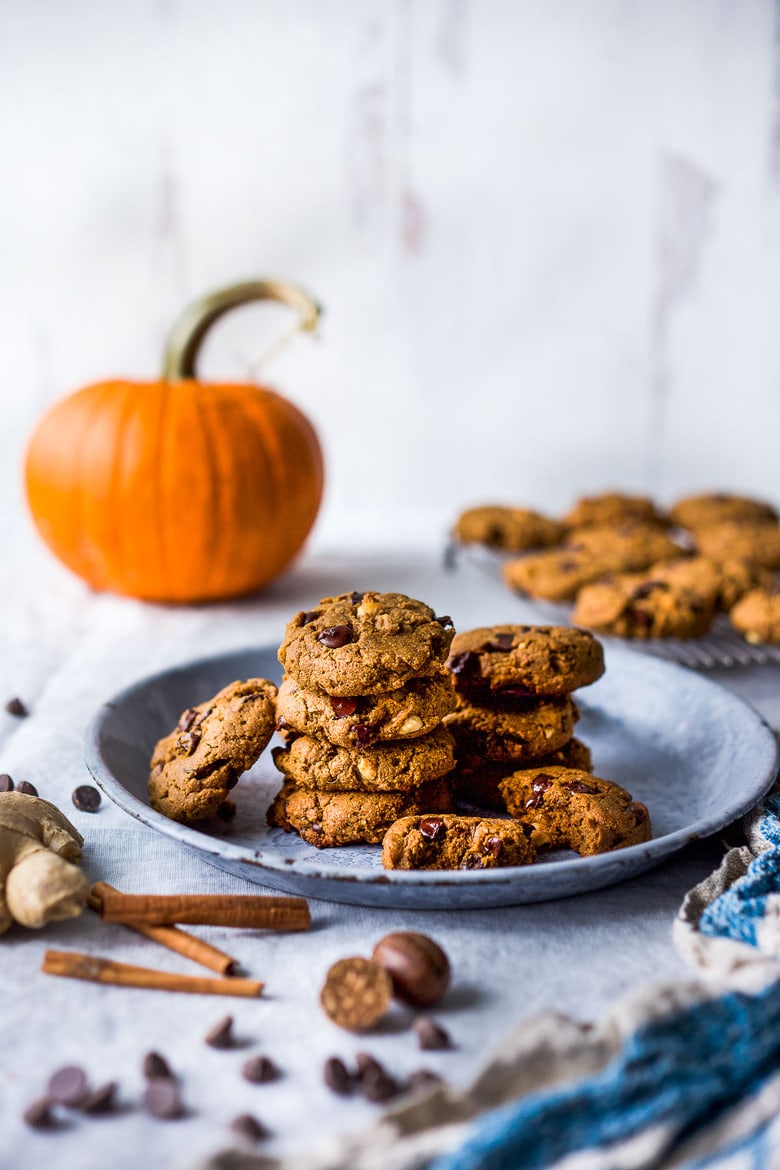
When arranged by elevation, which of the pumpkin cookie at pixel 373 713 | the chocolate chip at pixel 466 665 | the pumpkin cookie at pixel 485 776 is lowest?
the pumpkin cookie at pixel 485 776

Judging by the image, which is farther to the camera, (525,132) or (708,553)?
(525,132)

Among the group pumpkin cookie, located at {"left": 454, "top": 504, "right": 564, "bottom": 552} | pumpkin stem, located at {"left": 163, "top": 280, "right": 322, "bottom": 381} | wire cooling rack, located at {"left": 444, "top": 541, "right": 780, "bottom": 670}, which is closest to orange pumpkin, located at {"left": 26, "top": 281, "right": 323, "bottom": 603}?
pumpkin stem, located at {"left": 163, "top": 280, "right": 322, "bottom": 381}

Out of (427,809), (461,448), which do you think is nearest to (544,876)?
(427,809)

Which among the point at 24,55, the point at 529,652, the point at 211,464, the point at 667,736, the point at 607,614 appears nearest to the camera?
the point at 529,652

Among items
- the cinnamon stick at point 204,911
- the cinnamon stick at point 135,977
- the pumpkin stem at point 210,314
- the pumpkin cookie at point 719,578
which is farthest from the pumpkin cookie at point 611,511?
the cinnamon stick at point 135,977

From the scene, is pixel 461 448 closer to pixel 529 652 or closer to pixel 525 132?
pixel 525 132

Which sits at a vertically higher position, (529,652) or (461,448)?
(529,652)

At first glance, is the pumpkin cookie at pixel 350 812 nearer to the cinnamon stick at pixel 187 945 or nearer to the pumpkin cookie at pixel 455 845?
the pumpkin cookie at pixel 455 845
